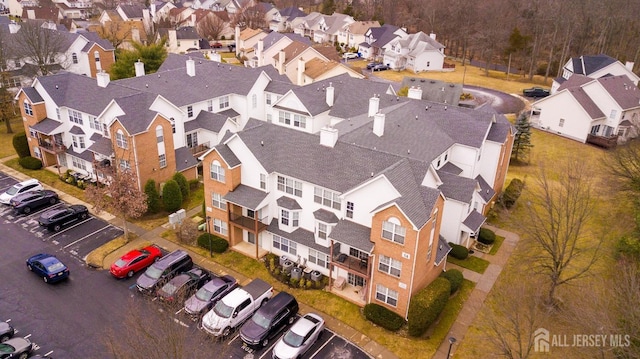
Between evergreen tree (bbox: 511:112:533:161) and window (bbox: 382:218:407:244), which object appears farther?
evergreen tree (bbox: 511:112:533:161)

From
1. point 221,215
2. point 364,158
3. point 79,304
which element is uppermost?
point 364,158

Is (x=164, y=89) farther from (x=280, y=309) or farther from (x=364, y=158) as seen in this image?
(x=280, y=309)

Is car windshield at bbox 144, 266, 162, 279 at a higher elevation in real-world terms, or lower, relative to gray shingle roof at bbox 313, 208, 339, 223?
lower

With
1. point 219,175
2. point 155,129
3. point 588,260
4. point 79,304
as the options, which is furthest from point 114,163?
point 588,260

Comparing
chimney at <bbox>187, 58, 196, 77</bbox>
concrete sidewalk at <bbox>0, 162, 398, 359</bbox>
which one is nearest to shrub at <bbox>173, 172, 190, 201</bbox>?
concrete sidewalk at <bbox>0, 162, 398, 359</bbox>

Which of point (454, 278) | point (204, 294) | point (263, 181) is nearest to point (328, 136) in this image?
point (263, 181)

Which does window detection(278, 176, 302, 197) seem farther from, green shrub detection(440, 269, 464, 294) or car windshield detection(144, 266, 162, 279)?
green shrub detection(440, 269, 464, 294)

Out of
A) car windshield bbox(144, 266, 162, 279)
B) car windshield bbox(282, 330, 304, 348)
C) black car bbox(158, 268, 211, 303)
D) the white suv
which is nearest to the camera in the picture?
car windshield bbox(282, 330, 304, 348)
